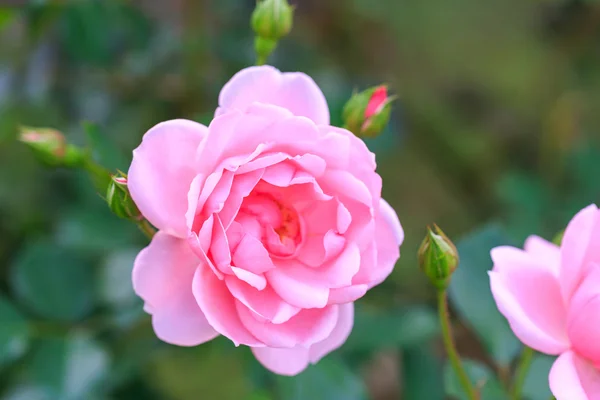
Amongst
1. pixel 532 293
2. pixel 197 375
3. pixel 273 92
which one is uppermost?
pixel 273 92

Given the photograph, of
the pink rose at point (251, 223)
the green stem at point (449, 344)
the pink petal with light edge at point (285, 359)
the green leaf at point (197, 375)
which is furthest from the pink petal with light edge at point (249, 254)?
the green leaf at point (197, 375)

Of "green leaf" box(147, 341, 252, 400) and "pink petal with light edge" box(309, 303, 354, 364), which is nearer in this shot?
"pink petal with light edge" box(309, 303, 354, 364)

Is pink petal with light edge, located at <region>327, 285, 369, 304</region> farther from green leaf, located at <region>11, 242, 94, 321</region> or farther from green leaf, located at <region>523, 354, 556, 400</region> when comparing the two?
green leaf, located at <region>11, 242, 94, 321</region>

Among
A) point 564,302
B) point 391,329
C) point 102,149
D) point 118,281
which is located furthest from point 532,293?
point 118,281

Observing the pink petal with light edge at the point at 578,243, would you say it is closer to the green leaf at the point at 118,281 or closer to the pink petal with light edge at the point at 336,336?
the pink petal with light edge at the point at 336,336

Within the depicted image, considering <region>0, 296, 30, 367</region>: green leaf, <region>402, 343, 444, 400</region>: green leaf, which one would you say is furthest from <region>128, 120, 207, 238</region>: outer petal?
<region>402, 343, 444, 400</region>: green leaf

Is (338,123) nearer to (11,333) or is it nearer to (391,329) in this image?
(391,329)

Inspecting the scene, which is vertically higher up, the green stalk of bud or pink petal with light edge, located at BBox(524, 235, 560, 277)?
the green stalk of bud
